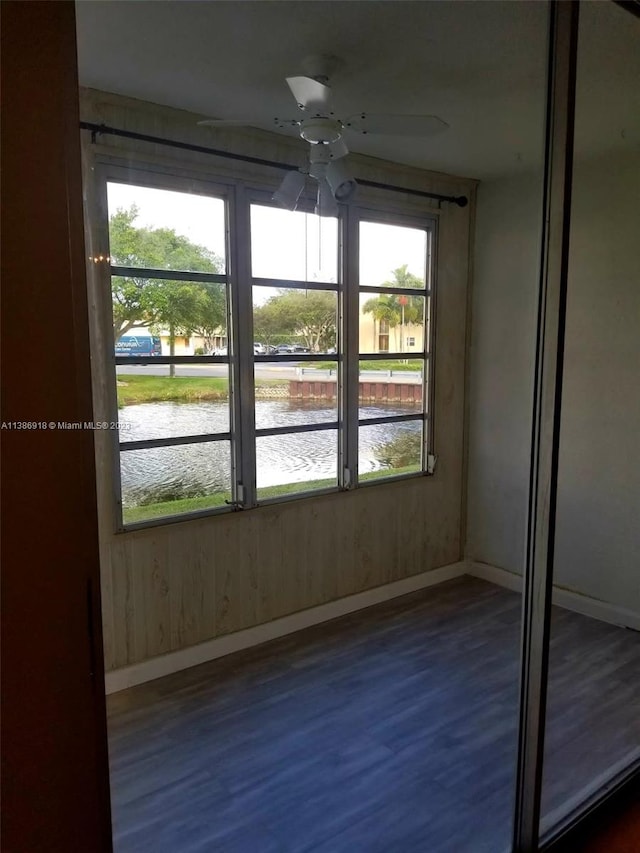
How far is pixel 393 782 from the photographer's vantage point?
2.21m

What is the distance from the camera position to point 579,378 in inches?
139

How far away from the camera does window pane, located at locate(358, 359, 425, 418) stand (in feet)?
12.1

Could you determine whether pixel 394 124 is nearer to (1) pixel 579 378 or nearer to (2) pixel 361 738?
(1) pixel 579 378

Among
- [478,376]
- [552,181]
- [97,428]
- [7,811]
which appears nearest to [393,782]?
[7,811]

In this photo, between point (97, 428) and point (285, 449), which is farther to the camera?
point (285, 449)

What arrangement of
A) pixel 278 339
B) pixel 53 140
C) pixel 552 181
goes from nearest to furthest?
pixel 53 140, pixel 552 181, pixel 278 339

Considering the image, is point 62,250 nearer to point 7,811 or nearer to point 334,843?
point 7,811

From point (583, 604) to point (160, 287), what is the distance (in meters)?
2.98

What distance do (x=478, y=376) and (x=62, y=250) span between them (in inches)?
139

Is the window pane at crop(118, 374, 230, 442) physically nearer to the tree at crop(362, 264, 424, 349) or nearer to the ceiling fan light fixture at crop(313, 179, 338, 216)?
the ceiling fan light fixture at crop(313, 179, 338, 216)

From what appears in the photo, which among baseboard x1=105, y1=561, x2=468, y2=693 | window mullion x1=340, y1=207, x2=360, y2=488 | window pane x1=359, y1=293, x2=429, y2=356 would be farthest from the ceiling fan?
baseboard x1=105, y1=561, x2=468, y2=693

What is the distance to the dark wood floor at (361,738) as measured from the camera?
6.57 feet

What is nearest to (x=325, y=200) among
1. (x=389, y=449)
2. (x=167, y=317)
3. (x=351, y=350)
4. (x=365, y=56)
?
(x=365, y=56)

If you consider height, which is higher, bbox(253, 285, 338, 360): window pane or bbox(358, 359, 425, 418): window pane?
bbox(253, 285, 338, 360): window pane
